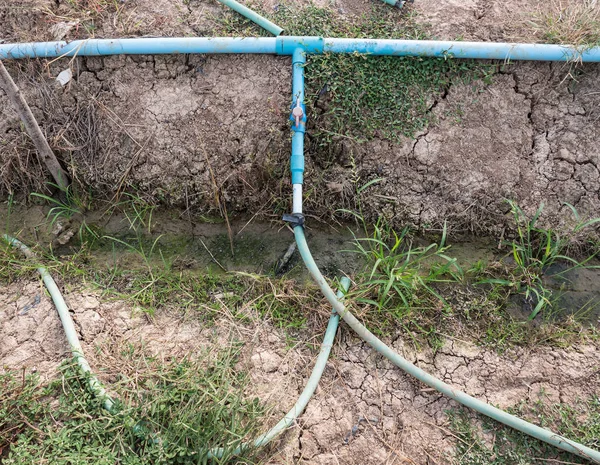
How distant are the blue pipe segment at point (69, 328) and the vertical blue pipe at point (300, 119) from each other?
1.22 meters

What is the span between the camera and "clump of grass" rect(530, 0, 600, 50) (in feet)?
7.85

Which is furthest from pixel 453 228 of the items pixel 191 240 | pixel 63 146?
pixel 63 146

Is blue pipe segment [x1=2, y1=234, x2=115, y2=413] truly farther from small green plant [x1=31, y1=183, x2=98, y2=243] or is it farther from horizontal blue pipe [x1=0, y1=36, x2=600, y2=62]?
horizontal blue pipe [x1=0, y1=36, x2=600, y2=62]

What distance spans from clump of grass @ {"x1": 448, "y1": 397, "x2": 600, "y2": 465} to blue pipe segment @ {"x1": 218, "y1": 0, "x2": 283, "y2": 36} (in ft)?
6.56

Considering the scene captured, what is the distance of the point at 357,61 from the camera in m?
2.43

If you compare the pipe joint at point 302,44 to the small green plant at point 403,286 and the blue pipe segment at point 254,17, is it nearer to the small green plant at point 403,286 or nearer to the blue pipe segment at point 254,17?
the blue pipe segment at point 254,17

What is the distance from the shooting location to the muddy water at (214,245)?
2.52 m

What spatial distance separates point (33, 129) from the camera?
2340 millimetres

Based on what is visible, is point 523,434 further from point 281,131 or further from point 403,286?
point 281,131

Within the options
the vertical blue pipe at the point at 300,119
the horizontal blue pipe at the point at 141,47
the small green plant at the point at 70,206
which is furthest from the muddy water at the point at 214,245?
the horizontal blue pipe at the point at 141,47

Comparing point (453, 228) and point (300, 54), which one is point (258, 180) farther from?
point (453, 228)

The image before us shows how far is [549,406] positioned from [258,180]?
1703 millimetres

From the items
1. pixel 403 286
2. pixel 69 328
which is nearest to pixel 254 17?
pixel 403 286

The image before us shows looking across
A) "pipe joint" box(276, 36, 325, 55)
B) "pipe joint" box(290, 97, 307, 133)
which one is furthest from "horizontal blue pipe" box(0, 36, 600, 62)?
"pipe joint" box(290, 97, 307, 133)
